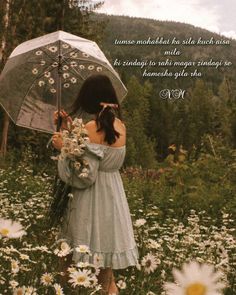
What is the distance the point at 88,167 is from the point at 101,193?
9.8 inches

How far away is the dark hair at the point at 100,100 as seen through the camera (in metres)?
3.71

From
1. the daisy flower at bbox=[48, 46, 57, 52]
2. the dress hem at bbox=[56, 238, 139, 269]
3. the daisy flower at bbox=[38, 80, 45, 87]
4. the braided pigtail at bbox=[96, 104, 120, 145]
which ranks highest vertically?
the daisy flower at bbox=[48, 46, 57, 52]

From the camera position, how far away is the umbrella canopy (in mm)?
4449

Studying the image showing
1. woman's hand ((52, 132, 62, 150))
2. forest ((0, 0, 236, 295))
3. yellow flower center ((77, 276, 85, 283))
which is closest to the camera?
yellow flower center ((77, 276, 85, 283))

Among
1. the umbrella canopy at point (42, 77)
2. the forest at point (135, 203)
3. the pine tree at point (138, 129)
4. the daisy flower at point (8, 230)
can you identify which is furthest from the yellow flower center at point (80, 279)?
the pine tree at point (138, 129)

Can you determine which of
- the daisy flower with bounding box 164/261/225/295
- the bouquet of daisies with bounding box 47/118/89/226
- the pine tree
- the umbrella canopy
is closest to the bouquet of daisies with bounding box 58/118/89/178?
the bouquet of daisies with bounding box 47/118/89/226

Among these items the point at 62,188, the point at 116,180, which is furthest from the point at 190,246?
the point at 62,188

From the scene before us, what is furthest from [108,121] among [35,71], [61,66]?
[35,71]

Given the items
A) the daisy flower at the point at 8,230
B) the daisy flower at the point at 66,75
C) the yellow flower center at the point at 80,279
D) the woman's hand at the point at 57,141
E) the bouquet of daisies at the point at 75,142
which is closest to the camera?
the daisy flower at the point at 8,230

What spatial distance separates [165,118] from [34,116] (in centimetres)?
6062

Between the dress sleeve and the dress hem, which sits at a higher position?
the dress sleeve

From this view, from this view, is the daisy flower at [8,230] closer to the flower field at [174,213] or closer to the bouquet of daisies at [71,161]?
the flower field at [174,213]

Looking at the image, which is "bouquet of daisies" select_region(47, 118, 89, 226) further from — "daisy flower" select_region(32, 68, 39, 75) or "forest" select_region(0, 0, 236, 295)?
"daisy flower" select_region(32, 68, 39, 75)

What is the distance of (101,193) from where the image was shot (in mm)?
3852
